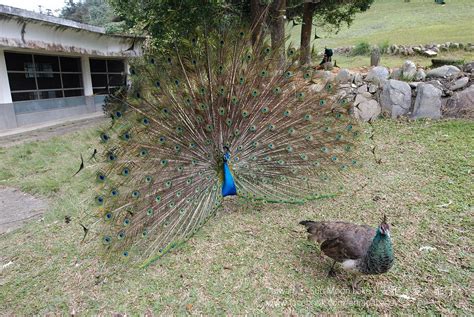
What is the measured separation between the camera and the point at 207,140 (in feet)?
12.1

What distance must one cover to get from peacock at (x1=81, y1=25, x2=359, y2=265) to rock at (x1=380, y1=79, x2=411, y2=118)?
3.91m

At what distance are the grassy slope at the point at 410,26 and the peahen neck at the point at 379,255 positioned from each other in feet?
42.8

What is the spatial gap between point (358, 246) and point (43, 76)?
1394cm

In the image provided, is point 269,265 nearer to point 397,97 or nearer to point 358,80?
point 397,97

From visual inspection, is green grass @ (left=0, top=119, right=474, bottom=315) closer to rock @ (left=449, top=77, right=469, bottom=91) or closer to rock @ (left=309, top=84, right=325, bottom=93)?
rock @ (left=309, top=84, right=325, bottom=93)

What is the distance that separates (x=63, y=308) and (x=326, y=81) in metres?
3.79

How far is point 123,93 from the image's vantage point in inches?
139

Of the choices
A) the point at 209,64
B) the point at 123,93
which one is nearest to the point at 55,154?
the point at 123,93

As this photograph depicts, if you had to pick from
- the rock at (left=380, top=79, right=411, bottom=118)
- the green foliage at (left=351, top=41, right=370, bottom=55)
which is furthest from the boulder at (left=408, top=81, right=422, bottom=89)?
the green foliage at (left=351, top=41, right=370, bottom=55)

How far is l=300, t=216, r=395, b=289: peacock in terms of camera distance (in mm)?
2307

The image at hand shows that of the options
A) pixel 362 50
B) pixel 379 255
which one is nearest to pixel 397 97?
pixel 379 255

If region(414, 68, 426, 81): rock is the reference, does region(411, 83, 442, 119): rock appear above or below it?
below

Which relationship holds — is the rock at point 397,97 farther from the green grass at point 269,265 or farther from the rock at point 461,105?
the green grass at point 269,265

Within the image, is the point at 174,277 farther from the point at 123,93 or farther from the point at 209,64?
the point at 209,64
